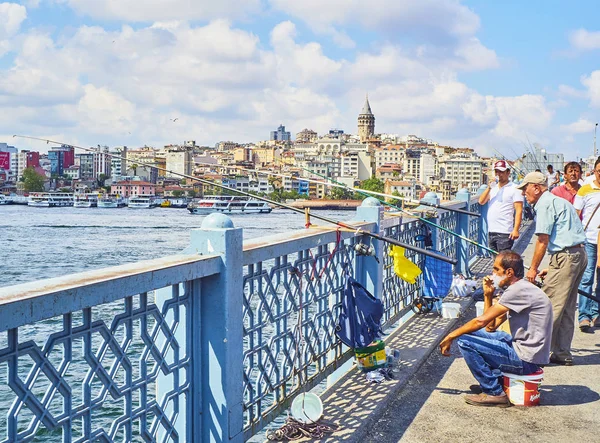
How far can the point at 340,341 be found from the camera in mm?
4605

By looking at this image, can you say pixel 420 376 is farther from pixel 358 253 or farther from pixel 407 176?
pixel 407 176

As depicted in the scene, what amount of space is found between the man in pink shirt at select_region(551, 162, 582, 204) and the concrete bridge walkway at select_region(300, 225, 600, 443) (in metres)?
1.72

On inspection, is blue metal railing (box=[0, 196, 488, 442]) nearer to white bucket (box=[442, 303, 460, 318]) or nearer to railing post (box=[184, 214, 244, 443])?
railing post (box=[184, 214, 244, 443])

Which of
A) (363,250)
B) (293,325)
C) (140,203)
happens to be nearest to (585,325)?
(363,250)

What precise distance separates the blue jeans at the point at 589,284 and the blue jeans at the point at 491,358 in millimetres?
2179

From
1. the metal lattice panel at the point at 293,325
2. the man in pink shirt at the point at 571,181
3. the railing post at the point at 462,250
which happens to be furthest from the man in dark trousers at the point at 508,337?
the railing post at the point at 462,250

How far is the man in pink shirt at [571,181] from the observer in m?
6.07

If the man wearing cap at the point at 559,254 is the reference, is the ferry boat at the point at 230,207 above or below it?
below

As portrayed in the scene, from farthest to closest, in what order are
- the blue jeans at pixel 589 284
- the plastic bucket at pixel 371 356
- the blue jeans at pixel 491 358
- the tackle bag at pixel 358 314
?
the blue jeans at pixel 589 284
the plastic bucket at pixel 371 356
the tackle bag at pixel 358 314
the blue jeans at pixel 491 358

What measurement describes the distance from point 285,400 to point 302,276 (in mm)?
690

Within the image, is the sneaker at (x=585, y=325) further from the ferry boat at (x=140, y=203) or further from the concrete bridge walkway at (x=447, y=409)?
the ferry boat at (x=140, y=203)

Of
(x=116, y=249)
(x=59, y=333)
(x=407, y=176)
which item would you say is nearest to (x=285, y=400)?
(x=59, y=333)

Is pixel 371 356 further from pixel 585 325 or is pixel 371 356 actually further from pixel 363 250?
pixel 585 325

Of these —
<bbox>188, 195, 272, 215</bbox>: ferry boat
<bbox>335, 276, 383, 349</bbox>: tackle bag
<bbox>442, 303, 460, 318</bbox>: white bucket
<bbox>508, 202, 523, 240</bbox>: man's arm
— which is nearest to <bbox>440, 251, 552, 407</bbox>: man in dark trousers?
<bbox>335, 276, 383, 349</bbox>: tackle bag
